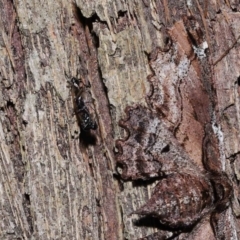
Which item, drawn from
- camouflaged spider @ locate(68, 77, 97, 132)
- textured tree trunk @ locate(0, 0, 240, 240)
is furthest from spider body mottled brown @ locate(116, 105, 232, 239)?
camouflaged spider @ locate(68, 77, 97, 132)

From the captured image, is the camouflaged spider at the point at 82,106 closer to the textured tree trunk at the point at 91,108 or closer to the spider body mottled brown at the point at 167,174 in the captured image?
the textured tree trunk at the point at 91,108

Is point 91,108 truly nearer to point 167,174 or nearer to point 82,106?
point 82,106

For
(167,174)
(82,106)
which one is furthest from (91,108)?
(167,174)

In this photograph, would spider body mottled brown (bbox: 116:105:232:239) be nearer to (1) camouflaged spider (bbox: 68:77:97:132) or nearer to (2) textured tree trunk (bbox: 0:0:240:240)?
(2) textured tree trunk (bbox: 0:0:240:240)

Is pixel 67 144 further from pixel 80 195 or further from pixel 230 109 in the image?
pixel 230 109

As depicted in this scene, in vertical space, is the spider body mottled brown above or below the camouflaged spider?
below

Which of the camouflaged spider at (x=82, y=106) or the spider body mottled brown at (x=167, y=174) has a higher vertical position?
the camouflaged spider at (x=82, y=106)

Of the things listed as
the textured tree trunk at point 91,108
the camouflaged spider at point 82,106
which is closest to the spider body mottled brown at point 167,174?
the textured tree trunk at point 91,108
